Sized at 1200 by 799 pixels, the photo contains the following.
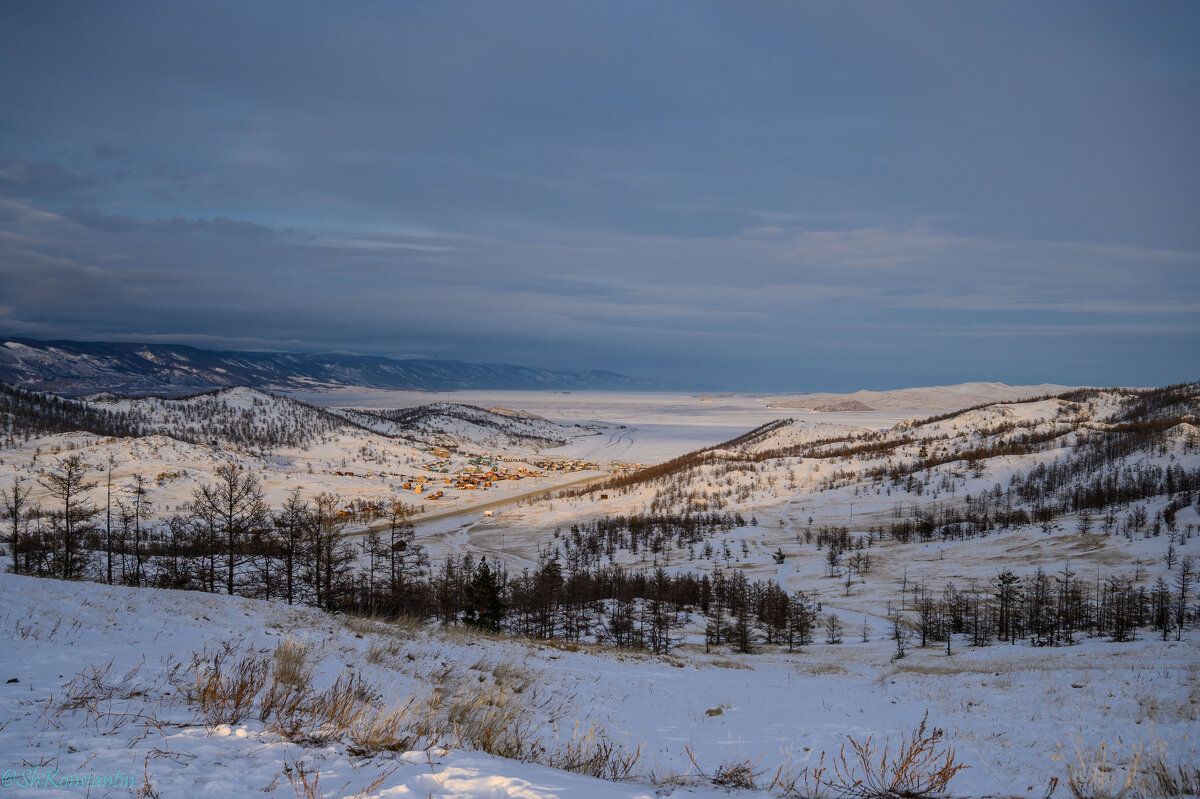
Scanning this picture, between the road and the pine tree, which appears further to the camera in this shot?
the road

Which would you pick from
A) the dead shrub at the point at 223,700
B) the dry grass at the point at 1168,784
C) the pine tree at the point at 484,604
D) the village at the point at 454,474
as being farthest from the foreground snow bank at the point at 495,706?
the village at the point at 454,474

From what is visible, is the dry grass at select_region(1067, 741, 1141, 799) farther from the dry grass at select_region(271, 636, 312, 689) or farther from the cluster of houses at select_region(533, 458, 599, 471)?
the cluster of houses at select_region(533, 458, 599, 471)

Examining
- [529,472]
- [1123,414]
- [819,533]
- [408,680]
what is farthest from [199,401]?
[1123,414]

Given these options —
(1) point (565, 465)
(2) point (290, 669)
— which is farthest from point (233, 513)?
(1) point (565, 465)

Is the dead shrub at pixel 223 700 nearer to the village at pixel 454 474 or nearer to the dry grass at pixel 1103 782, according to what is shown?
the dry grass at pixel 1103 782

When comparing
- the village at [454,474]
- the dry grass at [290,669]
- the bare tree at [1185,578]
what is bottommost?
the village at [454,474]

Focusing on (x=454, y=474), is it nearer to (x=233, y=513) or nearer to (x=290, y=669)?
(x=233, y=513)

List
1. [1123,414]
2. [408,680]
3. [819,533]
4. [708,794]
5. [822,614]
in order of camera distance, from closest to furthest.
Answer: [708,794], [408,680], [822,614], [819,533], [1123,414]

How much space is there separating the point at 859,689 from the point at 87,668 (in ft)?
61.6

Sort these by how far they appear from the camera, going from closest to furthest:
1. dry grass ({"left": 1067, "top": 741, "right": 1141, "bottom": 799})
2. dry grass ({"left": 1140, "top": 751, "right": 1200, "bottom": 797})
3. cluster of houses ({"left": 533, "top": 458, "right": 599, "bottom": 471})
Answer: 1. dry grass ({"left": 1067, "top": 741, "right": 1141, "bottom": 799})
2. dry grass ({"left": 1140, "top": 751, "right": 1200, "bottom": 797})
3. cluster of houses ({"left": 533, "top": 458, "right": 599, "bottom": 471})

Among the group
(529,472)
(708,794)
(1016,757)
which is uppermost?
(708,794)

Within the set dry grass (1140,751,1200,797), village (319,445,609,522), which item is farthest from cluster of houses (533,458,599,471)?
dry grass (1140,751,1200,797)

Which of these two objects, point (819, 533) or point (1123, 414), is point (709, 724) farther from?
point (1123, 414)

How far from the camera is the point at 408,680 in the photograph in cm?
→ 980
